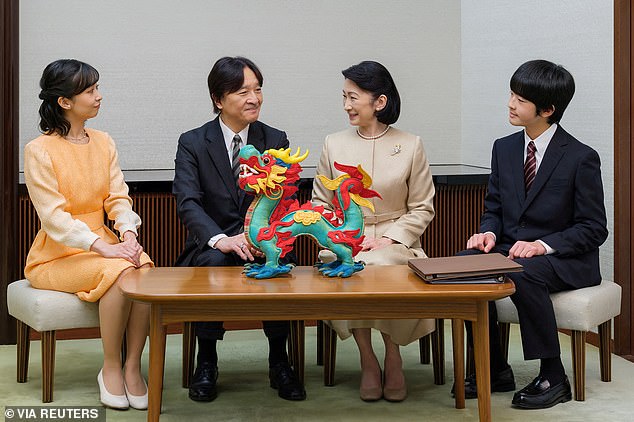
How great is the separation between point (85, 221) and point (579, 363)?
196 cm

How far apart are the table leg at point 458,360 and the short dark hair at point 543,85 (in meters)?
0.92

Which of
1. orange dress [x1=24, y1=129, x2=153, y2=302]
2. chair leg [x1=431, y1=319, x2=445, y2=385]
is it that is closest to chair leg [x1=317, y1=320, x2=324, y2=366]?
chair leg [x1=431, y1=319, x2=445, y2=385]

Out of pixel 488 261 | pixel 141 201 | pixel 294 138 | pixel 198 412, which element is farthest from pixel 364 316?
pixel 294 138

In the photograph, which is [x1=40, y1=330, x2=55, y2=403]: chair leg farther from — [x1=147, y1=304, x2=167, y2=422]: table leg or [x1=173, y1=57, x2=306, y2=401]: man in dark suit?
[x1=147, y1=304, x2=167, y2=422]: table leg

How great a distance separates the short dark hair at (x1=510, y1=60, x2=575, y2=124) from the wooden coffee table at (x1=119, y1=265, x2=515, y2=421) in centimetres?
95

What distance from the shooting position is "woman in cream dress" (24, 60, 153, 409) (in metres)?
3.83

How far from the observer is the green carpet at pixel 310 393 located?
3.74 m

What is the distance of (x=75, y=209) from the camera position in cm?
400

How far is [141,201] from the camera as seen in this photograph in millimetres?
4922

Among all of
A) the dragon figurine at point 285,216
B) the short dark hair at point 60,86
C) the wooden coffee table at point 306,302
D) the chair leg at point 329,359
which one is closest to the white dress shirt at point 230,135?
the short dark hair at point 60,86

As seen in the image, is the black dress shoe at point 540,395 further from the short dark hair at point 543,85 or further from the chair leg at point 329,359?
the short dark hair at point 543,85

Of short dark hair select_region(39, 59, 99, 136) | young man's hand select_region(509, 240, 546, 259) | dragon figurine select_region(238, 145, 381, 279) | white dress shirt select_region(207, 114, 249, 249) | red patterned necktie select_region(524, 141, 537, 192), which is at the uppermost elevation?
short dark hair select_region(39, 59, 99, 136)

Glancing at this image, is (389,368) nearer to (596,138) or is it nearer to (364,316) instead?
(364,316)

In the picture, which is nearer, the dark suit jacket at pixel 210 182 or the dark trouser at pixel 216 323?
the dark trouser at pixel 216 323
